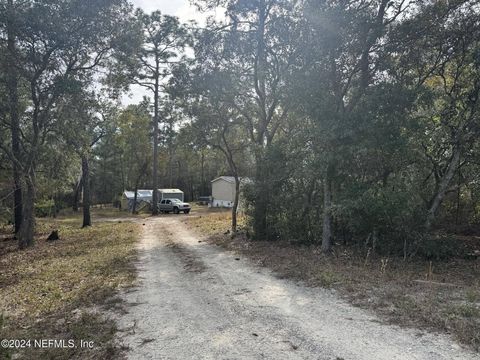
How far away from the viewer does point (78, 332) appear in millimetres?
5566

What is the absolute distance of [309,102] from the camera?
36.4ft

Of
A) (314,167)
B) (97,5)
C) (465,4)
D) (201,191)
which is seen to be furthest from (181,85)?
(201,191)

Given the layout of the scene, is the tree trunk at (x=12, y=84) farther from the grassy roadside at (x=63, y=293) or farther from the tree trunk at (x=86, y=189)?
the tree trunk at (x=86, y=189)

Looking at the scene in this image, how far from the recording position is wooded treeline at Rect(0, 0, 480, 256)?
10.2 metres

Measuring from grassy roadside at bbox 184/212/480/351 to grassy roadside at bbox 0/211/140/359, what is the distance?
4.03 m

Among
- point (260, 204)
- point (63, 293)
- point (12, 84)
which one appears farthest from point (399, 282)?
point (12, 84)

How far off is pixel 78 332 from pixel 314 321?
3.47 meters

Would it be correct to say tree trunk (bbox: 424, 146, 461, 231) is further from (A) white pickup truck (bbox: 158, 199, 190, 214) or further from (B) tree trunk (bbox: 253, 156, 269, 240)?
(A) white pickup truck (bbox: 158, 199, 190, 214)

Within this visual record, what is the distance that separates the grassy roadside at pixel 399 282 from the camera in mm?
5590

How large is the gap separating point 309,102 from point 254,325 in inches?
286

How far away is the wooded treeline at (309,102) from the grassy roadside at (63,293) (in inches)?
156

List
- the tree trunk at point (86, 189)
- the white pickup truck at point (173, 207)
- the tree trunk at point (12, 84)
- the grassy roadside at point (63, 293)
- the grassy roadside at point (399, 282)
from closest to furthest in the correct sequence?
the grassy roadside at point (63, 293)
the grassy roadside at point (399, 282)
the tree trunk at point (12, 84)
the tree trunk at point (86, 189)
the white pickup truck at point (173, 207)

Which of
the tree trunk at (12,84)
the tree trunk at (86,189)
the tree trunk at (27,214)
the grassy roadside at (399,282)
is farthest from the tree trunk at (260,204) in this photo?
the tree trunk at (86,189)

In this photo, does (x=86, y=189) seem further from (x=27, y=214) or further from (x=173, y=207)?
(x=173, y=207)
